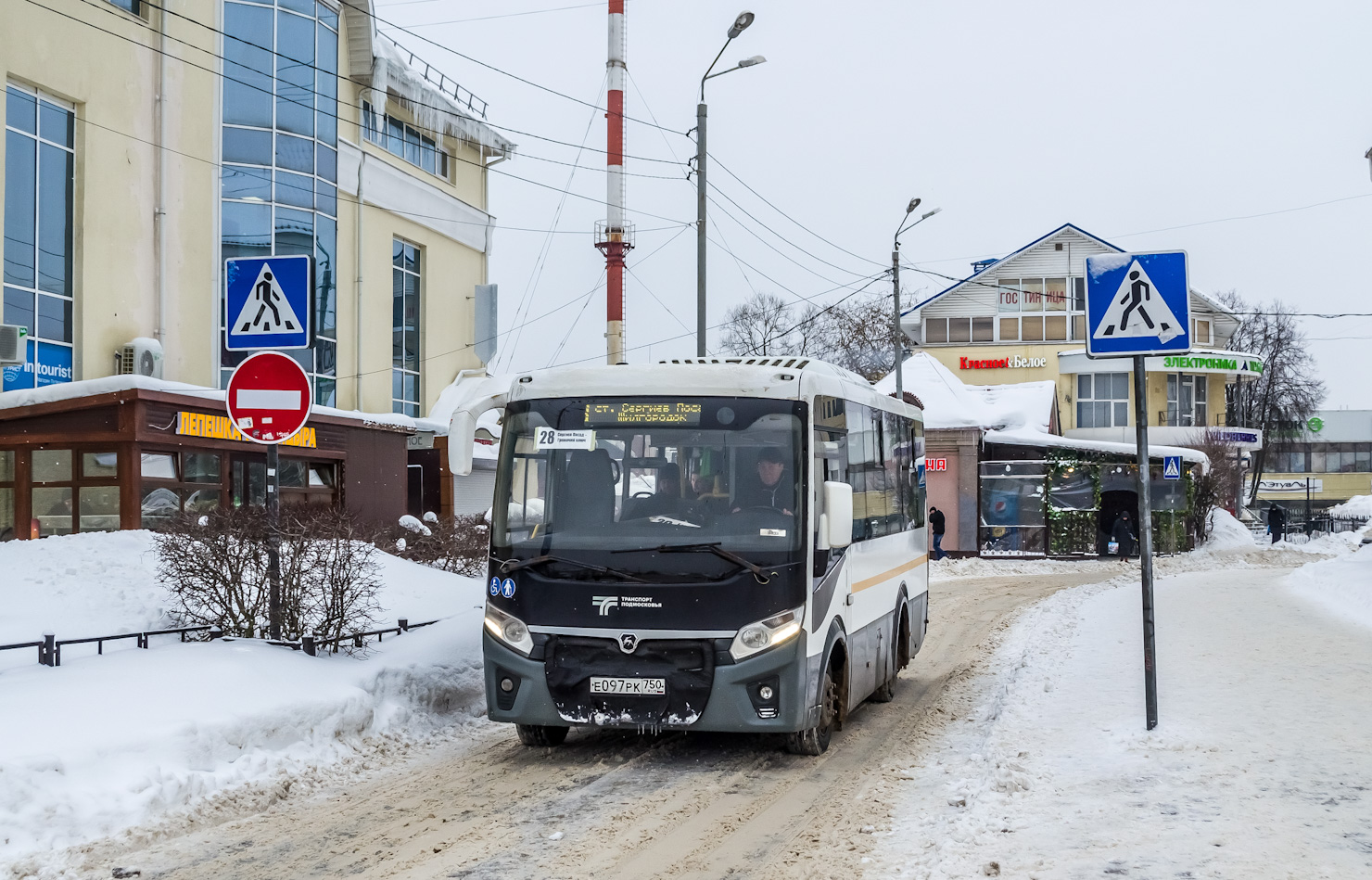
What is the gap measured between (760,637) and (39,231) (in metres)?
20.7

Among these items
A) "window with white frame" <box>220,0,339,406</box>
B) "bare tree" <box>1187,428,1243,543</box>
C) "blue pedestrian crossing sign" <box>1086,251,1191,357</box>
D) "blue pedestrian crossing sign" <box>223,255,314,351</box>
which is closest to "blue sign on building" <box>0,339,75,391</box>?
"window with white frame" <box>220,0,339,406</box>

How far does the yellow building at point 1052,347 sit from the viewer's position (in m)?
58.2

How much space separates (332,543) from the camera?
10922 millimetres

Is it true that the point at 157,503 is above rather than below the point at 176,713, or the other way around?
above

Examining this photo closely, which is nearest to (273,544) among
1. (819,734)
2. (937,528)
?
(819,734)

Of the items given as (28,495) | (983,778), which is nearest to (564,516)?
(983,778)

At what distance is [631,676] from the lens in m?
8.61

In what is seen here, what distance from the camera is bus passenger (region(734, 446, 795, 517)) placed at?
28.8 feet

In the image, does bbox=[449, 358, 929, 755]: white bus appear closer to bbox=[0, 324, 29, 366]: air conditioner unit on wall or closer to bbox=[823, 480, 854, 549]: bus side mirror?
bbox=[823, 480, 854, 549]: bus side mirror

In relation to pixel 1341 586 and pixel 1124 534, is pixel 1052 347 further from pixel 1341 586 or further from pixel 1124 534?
pixel 1341 586

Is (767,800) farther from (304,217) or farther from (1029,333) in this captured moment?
(1029,333)

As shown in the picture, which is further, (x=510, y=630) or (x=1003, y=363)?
(x=1003, y=363)

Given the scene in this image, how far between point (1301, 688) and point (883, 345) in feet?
188

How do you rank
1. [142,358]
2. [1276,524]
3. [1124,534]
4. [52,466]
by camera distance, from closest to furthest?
[52,466], [142,358], [1124,534], [1276,524]
